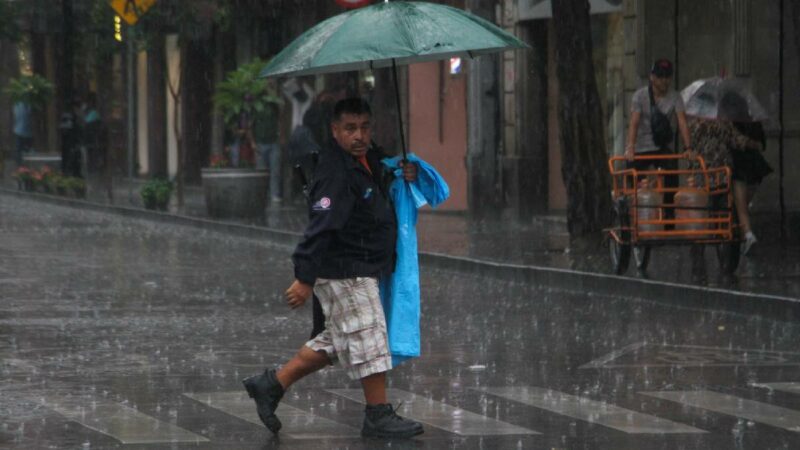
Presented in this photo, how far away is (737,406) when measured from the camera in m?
9.61

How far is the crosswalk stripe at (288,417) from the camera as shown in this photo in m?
8.77

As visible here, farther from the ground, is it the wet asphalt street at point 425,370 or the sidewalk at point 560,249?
the sidewalk at point 560,249

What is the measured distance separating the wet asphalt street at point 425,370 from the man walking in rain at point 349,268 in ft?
0.69

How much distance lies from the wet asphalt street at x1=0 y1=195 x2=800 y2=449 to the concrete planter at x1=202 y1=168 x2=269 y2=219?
823cm

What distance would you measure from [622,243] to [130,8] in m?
15.3

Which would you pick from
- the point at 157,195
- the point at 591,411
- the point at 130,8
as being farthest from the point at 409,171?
the point at 130,8

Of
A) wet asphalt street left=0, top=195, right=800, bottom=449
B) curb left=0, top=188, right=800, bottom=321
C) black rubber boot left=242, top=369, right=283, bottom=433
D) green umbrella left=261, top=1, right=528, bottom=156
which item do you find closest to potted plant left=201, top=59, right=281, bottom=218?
curb left=0, top=188, right=800, bottom=321

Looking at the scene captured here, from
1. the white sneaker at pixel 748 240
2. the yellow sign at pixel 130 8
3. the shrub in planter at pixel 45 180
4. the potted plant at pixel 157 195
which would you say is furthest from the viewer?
the shrub in planter at pixel 45 180

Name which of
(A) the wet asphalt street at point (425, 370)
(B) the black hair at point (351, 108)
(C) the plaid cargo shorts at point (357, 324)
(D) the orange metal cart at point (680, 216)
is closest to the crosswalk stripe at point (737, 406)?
(A) the wet asphalt street at point (425, 370)

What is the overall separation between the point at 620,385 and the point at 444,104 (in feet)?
60.5

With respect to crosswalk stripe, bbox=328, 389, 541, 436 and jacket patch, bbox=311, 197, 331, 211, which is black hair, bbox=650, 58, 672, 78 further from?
jacket patch, bbox=311, 197, 331, 211

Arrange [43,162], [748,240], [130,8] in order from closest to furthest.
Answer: [748,240] → [130,8] → [43,162]

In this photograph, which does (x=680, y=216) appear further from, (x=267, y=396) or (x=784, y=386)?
(x=267, y=396)

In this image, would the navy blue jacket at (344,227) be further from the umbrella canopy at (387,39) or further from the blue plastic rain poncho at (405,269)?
the umbrella canopy at (387,39)
